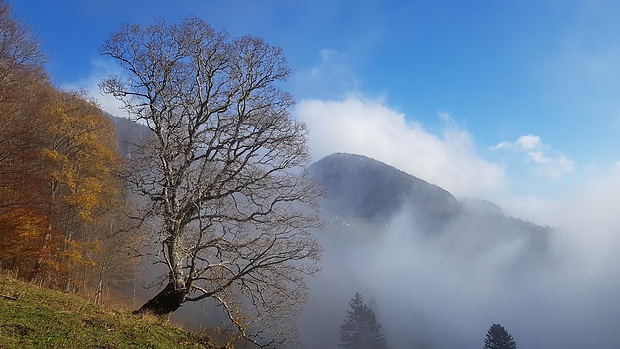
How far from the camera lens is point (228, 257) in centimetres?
1314

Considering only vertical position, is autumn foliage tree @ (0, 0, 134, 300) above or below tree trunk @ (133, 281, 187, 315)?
above

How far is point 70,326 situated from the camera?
848cm

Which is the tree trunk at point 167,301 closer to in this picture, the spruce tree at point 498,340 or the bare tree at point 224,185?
the bare tree at point 224,185

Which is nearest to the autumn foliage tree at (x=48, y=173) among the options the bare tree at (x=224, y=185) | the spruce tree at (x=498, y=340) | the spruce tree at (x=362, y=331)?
the bare tree at (x=224, y=185)

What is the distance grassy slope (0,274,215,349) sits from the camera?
24.3 ft

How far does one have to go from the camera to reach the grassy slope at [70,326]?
741 centimetres

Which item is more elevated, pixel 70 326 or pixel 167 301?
pixel 167 301

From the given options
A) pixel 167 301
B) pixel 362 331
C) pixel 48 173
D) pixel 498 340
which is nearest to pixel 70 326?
pixel 167 301

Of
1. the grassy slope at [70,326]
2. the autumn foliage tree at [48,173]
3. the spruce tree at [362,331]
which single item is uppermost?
the autumn foliage tree at [48,173]

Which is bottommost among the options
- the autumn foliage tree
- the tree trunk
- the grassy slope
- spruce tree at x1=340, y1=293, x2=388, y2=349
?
spruce tree at x1=340, y1=293, x2=388, y2=349

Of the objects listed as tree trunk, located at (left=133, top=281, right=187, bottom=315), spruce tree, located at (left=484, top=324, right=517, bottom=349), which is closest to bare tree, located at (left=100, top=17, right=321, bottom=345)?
tree trunk, located at (left=133, top=281, right=187, bottom=315)

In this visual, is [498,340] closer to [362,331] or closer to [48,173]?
[362,331]

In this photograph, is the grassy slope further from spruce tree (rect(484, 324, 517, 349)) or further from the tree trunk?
spruce tree (rect(484, 324, 517, 349))

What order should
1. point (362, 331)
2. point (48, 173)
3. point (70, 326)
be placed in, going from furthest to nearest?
point (362, 331) → point (48, 173) → point (70, 326)
